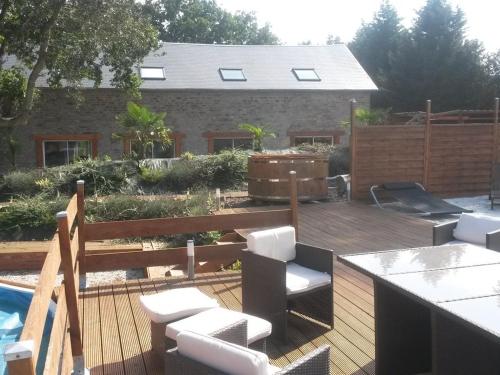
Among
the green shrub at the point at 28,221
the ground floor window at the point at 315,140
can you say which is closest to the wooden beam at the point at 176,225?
the green shrub at the point at 28,221

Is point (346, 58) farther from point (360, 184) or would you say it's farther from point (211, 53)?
point (360, 184)

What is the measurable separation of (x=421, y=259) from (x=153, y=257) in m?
2.99

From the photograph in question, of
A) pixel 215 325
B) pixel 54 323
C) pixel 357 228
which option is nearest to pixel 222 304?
pixel 215 325

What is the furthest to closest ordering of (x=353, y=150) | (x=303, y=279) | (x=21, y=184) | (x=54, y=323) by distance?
(x=21, y=184) < (x=353, y=150) < (x=303, y=279) < (x=54, y=323)

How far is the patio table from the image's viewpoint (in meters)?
2.74

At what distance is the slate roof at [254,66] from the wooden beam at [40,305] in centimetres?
1656

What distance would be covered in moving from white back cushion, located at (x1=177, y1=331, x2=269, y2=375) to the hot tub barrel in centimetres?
915

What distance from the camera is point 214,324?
3170 millimetres

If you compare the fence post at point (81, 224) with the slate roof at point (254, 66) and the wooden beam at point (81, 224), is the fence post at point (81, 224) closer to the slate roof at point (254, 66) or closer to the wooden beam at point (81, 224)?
the wooden beam at point (81, 224)

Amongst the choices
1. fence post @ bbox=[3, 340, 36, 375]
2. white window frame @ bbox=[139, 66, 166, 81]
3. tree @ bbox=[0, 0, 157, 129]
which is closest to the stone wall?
white window frame @ bbox=[139, 66, 166, 81]

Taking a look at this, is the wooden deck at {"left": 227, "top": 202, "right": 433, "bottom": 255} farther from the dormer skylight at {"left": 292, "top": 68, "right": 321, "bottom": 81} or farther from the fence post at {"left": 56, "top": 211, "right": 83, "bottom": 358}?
the dormer skylight at {"left": 292, "top": 68, "right": 321, "bottom": 81}

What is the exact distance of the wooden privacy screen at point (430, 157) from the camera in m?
11.6

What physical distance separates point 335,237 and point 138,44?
32.0ft

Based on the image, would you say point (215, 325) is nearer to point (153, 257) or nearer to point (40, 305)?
point (40, 305)
